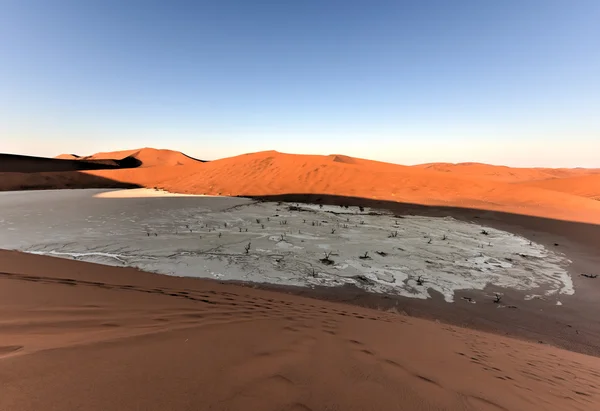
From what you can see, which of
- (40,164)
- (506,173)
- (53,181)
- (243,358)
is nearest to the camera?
(243,358)

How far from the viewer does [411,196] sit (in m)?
15.6

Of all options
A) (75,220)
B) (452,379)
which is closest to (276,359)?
(452,379)

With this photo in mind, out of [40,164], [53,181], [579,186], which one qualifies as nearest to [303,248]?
[53,181]

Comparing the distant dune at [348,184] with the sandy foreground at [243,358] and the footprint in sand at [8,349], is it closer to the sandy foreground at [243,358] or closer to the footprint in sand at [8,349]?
the sandy foreground at [243,358]

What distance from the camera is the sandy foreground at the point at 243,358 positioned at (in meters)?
1.35

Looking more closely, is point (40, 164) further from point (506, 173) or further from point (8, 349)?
point (506, 173)

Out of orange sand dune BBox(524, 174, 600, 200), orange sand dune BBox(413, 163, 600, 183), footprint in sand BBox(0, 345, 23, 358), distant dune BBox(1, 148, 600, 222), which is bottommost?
footprint in sand BBox(0, 345, 23, 358)

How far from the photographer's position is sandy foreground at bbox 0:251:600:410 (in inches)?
53.2

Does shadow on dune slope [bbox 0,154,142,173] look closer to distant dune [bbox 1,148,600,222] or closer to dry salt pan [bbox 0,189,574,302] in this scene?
distant dune [bbox 1,148,600,222]

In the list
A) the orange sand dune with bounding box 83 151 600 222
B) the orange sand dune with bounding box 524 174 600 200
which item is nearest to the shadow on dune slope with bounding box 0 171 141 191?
the orange sand dune with bounding box 83 151 600 222

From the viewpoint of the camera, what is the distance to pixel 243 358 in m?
1.78

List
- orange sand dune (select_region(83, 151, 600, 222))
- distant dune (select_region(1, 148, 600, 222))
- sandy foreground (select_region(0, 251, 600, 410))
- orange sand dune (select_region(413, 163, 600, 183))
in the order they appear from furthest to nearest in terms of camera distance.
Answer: orange sand dune (select_region(413, 163, 600, 183)) → distant dune (select_region(1, 148, 600, 222)) → orange sand dune (select_region(83, 151, 600, 222)) → sandy foreground (select_region(0, 251, 600, 410))

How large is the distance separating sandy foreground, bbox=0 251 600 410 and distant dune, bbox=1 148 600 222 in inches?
485

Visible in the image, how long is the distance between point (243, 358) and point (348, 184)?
16.8m
